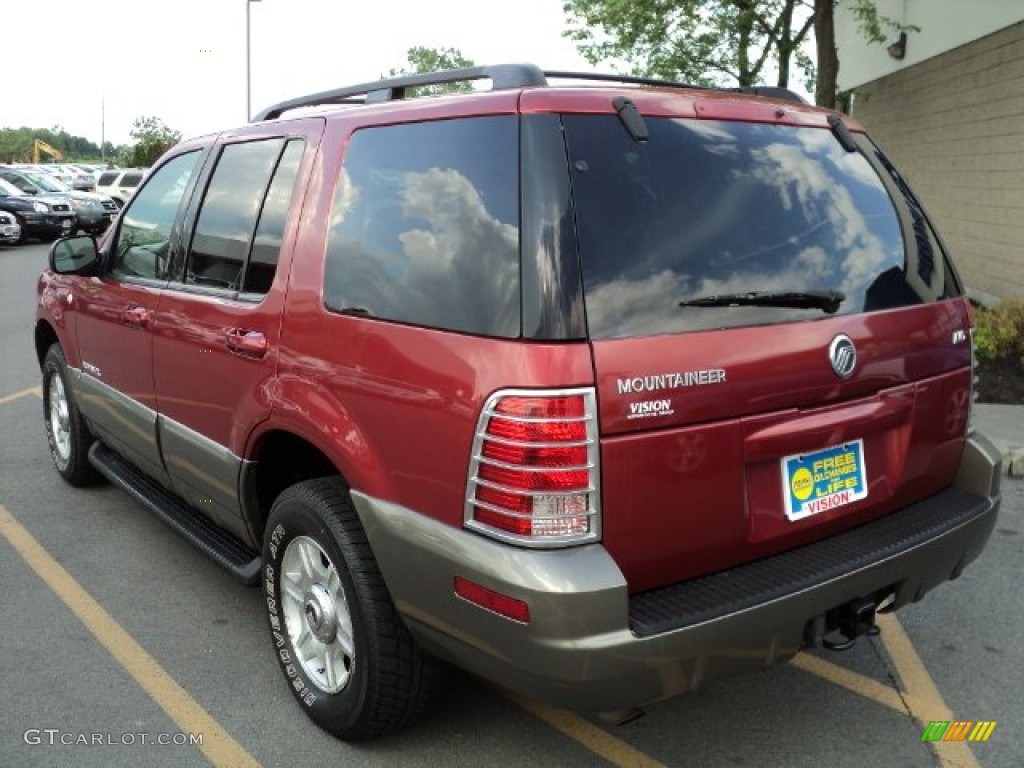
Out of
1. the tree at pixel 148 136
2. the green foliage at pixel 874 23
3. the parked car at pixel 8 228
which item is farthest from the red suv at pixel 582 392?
the tree at pixel 148 136

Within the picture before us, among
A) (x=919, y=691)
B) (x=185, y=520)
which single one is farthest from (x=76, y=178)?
(x=919, y=691)

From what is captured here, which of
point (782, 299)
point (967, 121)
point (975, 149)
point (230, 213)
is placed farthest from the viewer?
point (967, 121)

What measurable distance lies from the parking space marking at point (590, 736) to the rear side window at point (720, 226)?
4.45ft

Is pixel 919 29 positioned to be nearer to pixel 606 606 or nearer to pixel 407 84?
pixel 407 84

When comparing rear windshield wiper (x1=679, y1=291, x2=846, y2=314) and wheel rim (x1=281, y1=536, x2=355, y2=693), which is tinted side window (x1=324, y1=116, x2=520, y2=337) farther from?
wheel rim (x1=281, y1=536, x2=355, y2=693)

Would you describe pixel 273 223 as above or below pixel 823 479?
above

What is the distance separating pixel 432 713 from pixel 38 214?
24045 mm

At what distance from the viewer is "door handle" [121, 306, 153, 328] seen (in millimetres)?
4027

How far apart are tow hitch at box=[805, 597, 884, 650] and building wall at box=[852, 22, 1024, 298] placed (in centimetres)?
892

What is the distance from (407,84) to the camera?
313cm

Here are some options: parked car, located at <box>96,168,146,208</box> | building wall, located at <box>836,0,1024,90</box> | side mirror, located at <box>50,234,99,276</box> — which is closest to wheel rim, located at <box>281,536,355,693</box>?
side mirror, located at <box>50,234,99,276</box>

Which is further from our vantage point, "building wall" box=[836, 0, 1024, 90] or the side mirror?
"building wall" box=[836, 0, 1024, 90]

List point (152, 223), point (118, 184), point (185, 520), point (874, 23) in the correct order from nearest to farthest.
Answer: point (185, 520) → point (152, 223) → point (874, 23) → point (118, 184)

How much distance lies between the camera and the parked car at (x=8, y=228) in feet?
73.8
